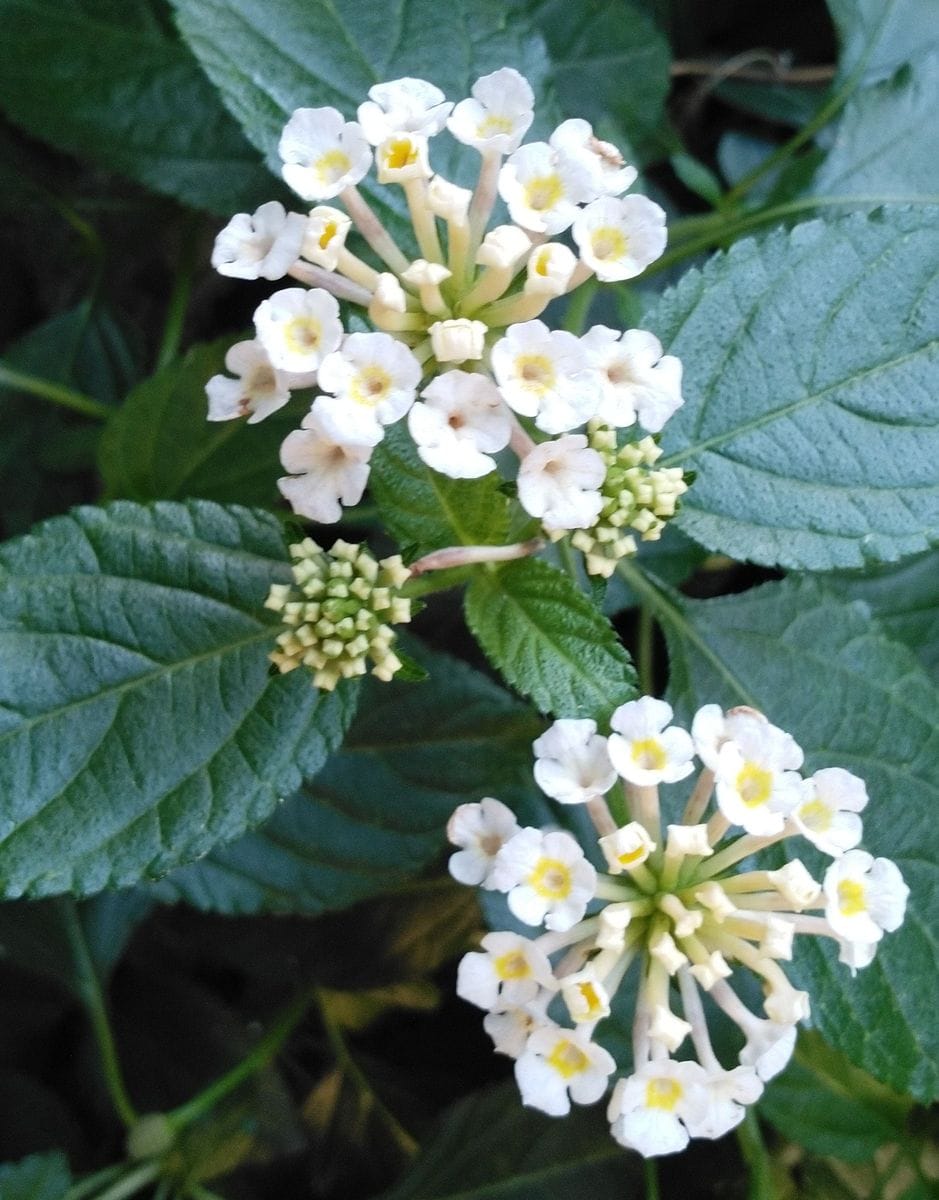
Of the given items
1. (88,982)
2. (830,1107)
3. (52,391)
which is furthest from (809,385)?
(88,982)

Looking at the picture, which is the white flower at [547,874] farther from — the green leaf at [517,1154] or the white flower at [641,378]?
the green leaf at [517,1154]

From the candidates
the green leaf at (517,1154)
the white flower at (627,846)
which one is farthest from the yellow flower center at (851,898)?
the green leaf at (517,1154)

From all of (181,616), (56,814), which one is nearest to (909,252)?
(181,616)

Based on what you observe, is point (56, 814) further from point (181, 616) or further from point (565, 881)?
point (565, 881)

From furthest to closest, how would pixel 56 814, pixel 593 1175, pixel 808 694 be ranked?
pixel 593 1175 < pixel 808 694 < pixel 56 814

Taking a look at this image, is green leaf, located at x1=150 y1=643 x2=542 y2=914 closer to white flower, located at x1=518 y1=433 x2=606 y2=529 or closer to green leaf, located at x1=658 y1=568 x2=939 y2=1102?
green leaf, located at x1=658 y1=568 x2=939 y2=1102

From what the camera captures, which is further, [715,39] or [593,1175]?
[715,39]

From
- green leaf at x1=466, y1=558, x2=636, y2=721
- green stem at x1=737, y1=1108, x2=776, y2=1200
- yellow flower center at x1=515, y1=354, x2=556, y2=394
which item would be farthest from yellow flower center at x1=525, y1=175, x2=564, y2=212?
green stem at x1=737, y1=1108, x2=776, y2=1200
